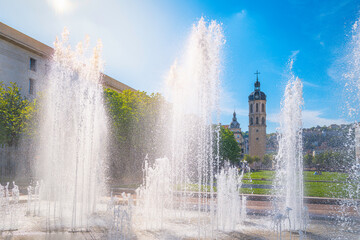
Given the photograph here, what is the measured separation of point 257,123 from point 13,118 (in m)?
81.3

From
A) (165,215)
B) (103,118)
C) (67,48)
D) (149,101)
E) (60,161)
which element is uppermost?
(67,48)

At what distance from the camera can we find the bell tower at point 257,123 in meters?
91.6

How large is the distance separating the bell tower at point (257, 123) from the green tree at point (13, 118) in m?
76.3

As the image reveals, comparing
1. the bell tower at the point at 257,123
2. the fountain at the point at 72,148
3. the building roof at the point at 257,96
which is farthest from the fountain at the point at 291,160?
the building roof at the point at 257,96

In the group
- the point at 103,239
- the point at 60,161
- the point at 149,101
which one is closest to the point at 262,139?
the point at 149,101

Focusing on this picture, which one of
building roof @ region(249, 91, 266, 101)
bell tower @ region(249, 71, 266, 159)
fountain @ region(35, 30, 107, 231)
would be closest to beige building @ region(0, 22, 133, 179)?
fountain @ region(35, 30, 107, 231)

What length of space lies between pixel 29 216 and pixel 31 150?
60.5ft

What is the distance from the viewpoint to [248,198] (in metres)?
13.5

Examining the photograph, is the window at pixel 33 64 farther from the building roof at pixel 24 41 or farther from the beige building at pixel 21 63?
the building roof at pixel 24 41

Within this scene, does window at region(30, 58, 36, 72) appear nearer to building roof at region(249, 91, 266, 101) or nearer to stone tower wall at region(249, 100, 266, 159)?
stone tower wall at region(249, 100, 266, 159)

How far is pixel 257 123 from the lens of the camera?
94.4m

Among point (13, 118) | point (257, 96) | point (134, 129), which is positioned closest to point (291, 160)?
point (134, 129)

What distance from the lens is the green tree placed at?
21.2 meters

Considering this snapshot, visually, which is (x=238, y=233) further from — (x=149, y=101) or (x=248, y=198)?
(x=149, y=101)
